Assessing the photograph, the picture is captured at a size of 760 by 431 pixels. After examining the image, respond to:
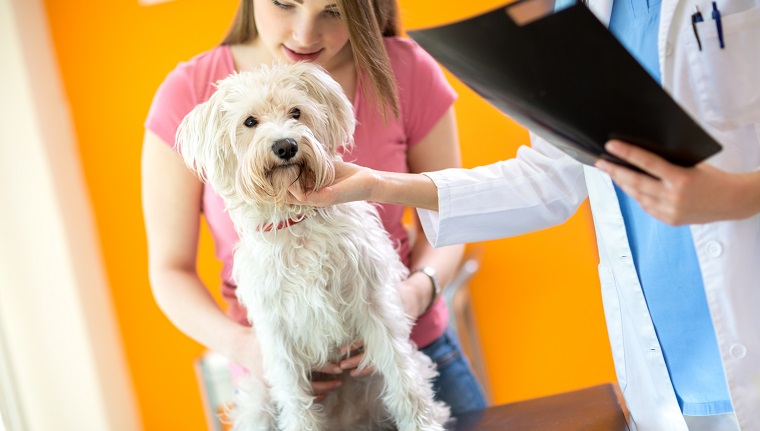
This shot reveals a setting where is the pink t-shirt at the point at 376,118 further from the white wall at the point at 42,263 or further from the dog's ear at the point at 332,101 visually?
the white wall at the point at 42,263

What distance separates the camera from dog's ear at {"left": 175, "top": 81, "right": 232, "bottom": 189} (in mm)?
1316

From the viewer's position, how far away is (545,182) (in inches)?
52.7

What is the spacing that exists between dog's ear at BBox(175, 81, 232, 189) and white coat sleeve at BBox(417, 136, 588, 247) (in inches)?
15.1

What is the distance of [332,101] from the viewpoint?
1.35m

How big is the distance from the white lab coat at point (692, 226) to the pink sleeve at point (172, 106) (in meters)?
0.56

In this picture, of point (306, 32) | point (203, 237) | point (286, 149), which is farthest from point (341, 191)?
point (203, 237)

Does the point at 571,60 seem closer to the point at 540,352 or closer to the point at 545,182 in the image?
the point at 545,182

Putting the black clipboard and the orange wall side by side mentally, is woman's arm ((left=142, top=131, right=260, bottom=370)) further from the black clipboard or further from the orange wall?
the orange wall

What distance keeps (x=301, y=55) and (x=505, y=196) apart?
49 centimetres

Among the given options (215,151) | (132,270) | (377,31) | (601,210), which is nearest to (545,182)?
(601,210)

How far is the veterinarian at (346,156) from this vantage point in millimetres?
1395

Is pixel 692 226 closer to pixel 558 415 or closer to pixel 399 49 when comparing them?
pixel 558 415

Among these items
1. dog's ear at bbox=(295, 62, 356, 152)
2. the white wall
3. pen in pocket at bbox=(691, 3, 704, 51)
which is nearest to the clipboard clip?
pen in pocket at bbox=(691, 3, 704, 51)

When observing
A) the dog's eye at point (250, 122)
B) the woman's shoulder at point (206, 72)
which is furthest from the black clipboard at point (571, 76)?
the woman's shoulder at point (206, 72)
